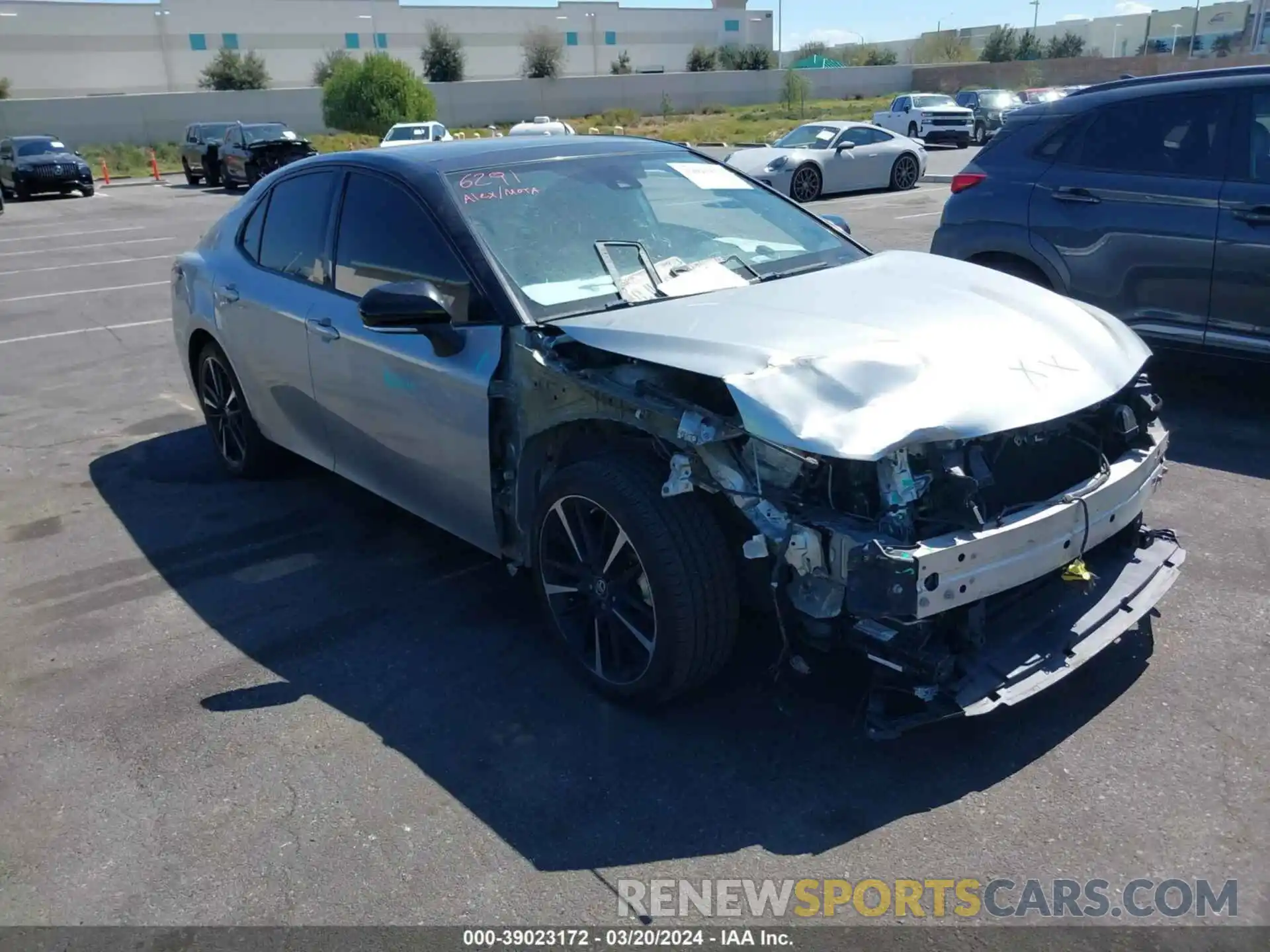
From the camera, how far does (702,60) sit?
3071 inches

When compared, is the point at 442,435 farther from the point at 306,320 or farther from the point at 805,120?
the point at 805,120

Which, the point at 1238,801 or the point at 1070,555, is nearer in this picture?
the point at 1238,801

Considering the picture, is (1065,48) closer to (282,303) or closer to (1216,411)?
(1216,411)

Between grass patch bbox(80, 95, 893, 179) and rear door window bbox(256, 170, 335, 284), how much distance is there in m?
27.4

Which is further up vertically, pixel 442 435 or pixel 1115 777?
pixel 442 435

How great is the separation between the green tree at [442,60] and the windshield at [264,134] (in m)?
41.1

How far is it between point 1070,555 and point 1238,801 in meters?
0.81

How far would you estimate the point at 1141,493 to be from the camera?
3.63 m

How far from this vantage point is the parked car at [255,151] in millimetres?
27562

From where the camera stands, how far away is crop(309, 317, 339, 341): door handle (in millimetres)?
4660

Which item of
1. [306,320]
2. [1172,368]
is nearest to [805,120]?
[1172,368]

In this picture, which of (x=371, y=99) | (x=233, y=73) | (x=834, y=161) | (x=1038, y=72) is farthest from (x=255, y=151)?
(x=1038, y=72)

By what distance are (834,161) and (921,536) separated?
60.1ft

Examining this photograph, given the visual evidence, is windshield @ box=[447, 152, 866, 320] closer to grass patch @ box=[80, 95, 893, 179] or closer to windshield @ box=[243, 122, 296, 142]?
windshield @ box=[243, 122, 296, 142]
